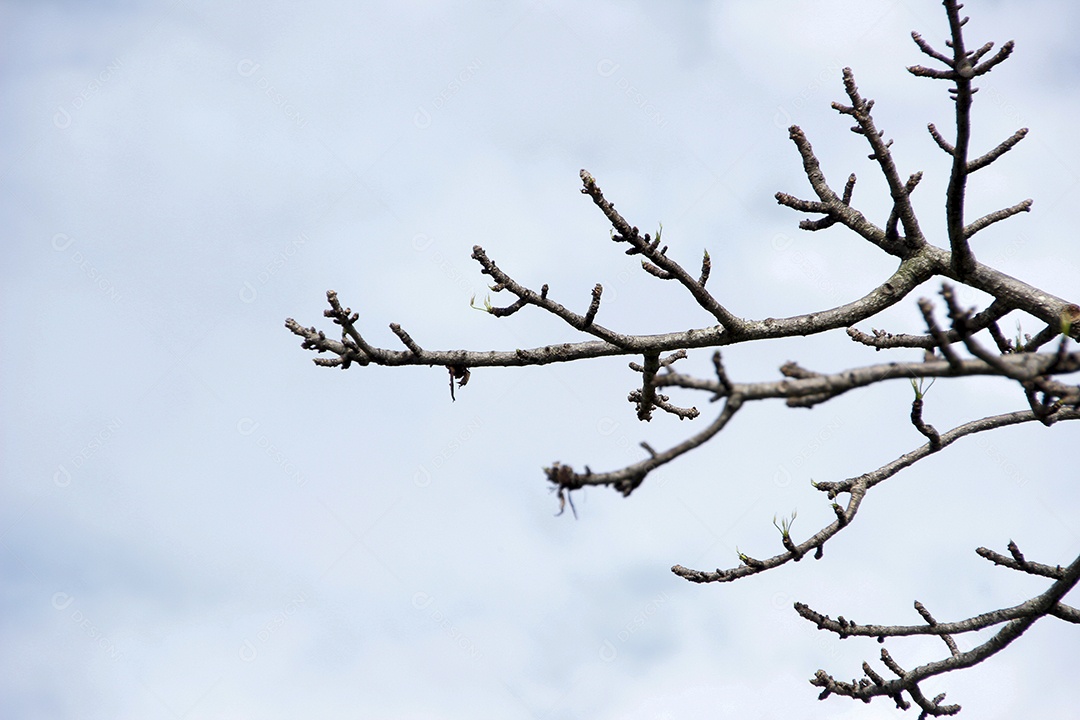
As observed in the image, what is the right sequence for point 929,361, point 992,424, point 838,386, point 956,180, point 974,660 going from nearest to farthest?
point 838,386, point 929,361, point 956,180, point 974,660, point 992,424

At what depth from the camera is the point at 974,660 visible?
254 inches

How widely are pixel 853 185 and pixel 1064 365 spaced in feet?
11.3

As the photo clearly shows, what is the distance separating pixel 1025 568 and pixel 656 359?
3233 mm

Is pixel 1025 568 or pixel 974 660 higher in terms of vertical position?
pixel 1025 568

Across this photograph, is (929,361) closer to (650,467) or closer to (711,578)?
(650,467)

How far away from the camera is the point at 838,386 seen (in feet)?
10.7

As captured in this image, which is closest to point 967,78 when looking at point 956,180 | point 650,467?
point 956,180

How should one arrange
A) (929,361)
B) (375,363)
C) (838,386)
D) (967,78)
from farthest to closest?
(375,363)
(967,78)
(929,361)
(838,386)

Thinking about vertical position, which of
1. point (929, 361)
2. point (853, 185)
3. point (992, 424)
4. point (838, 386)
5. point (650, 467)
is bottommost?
point (650, 467)

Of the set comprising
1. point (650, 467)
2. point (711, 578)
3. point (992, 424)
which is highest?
point (992, 424)

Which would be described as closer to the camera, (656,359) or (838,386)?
(838,386)

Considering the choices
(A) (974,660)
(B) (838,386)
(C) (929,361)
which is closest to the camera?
(B) (838,386)

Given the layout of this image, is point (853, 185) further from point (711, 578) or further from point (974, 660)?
point (974, 660)

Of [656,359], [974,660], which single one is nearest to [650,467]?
[656,359]
